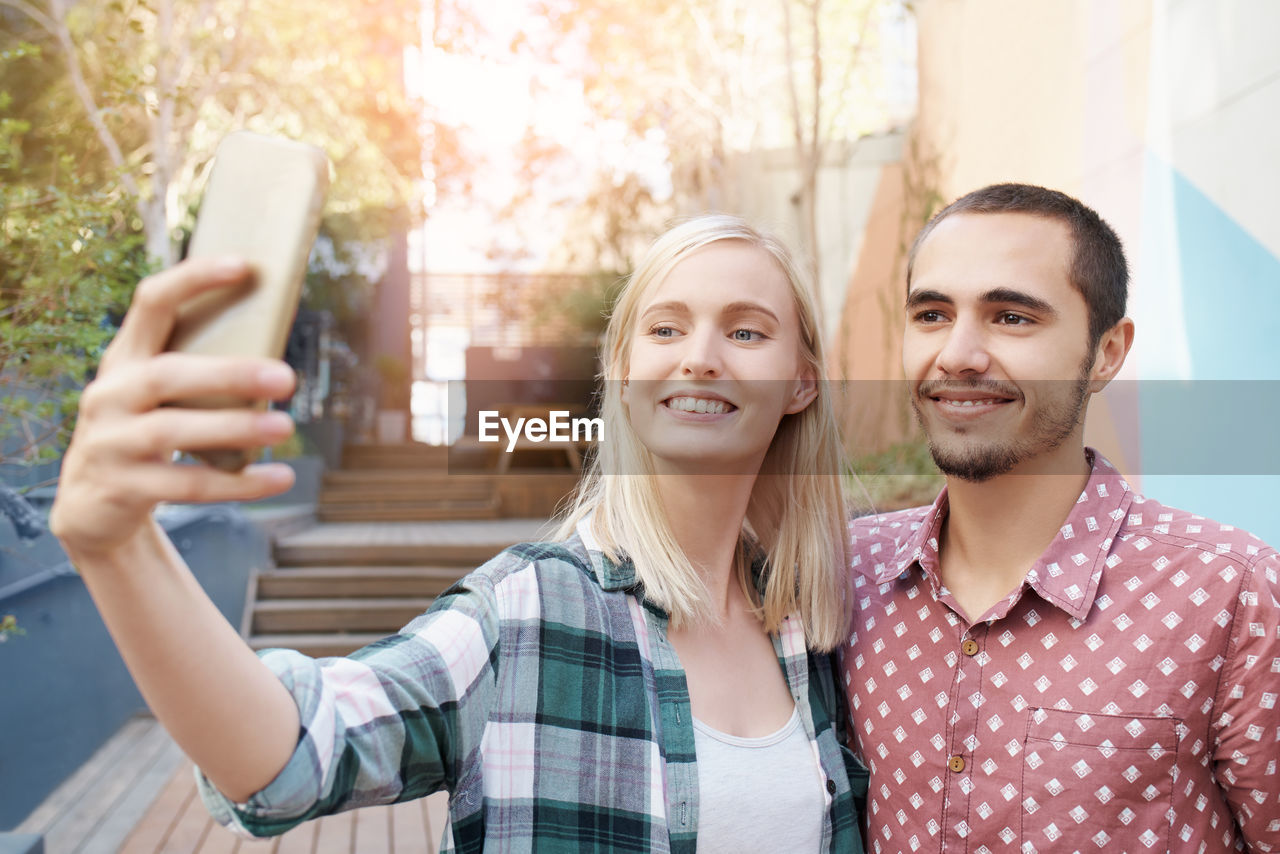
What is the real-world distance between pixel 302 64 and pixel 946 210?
7.34 metres

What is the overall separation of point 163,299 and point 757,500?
1.39 metres

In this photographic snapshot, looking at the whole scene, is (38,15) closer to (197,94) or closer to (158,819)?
(197,94)

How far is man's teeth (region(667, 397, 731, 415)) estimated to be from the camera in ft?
4.97

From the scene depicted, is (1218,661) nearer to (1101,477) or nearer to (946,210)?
(1101,477)

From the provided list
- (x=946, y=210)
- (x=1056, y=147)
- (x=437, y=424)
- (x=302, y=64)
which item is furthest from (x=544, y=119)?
(x=946, y=210)

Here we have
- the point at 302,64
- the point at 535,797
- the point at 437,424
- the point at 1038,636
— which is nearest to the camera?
the point at 535,797

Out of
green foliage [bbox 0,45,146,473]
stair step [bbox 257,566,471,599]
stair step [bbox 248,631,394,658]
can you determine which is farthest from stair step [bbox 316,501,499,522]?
green foliage [bbox 0,45,146,473]

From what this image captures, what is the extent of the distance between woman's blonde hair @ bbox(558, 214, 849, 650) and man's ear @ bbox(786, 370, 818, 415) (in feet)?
0.04

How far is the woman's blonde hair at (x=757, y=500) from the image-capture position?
153 centimetres

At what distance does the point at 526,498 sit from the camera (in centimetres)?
1035

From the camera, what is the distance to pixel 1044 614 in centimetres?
138

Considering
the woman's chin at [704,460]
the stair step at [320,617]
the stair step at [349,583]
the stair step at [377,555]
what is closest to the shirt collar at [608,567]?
the woman's chin at [704,460]

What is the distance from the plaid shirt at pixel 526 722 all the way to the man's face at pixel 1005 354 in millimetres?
481

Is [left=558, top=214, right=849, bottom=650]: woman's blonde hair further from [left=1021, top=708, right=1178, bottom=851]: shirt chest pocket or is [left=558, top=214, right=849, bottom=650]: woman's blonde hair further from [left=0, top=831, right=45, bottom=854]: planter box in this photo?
[left=0, top=831, right=45, bottom=854]: planter box
